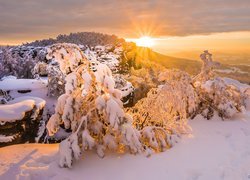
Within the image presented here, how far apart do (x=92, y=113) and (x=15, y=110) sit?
5.99 ft

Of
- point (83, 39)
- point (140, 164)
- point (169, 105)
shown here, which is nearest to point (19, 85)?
point (169, 105)

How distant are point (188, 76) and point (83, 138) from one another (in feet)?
16.7

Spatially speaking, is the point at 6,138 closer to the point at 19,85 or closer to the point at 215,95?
the point at 19,85

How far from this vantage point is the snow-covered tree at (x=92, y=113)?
6500 mm

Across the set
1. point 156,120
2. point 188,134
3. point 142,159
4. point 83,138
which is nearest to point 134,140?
point 142,159

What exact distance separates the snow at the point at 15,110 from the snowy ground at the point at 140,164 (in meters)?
0.64

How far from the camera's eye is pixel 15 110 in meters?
7.40

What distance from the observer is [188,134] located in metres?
8.35

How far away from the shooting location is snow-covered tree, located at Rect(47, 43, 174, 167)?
650cm

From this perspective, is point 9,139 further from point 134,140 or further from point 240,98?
point 240,98

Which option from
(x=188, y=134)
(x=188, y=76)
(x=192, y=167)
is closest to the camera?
(x=192, y=167)

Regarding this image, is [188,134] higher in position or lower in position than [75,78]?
lower

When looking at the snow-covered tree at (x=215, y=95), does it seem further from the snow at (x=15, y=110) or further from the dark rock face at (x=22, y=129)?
the snow at (x=15, y=110)

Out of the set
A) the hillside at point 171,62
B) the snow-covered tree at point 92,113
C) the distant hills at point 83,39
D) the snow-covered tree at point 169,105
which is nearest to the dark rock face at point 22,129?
the snow-covered tree at point 92,113
